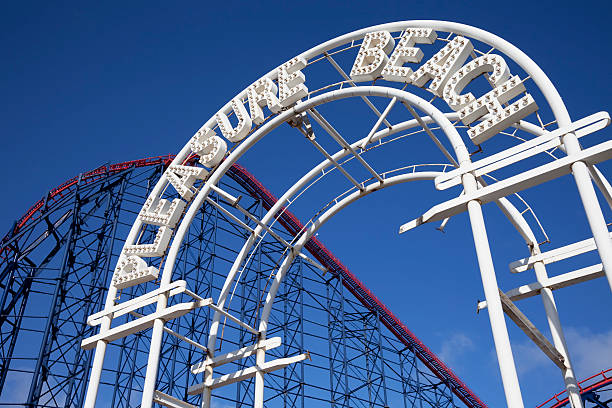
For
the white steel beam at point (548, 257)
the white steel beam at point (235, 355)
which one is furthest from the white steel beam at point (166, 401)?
the white steel beam at point (548, 257)

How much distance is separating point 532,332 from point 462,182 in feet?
7.84

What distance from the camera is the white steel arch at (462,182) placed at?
552 centimetres

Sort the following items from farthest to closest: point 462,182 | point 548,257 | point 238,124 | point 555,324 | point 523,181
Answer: point 238,124 < point 548,257 < point 555,324 < point 462,182 < point 523,181

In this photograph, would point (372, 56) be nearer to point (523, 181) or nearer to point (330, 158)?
point (330, 158)

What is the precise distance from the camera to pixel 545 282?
306 inches

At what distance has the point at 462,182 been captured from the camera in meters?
6.43

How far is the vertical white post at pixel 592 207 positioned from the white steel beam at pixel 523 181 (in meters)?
0.08

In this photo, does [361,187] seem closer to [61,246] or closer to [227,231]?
[227,231]

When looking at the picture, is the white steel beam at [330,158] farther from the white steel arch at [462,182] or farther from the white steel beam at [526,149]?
the white steel beam at [526,149]

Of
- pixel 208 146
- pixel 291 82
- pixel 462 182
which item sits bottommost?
pixel 462 182

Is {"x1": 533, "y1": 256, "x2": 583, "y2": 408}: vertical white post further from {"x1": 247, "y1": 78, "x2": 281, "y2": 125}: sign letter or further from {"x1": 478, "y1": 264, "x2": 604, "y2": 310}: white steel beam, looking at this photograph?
{"x1": 247, "y1": 78, "x2": 281, "y2": 125}: sign letter

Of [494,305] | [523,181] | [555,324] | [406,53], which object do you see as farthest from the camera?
[406,53]

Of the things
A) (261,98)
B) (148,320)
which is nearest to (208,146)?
(261,98)

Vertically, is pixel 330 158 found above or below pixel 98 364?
above
